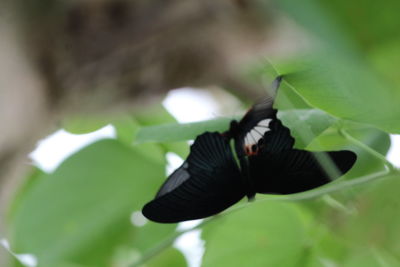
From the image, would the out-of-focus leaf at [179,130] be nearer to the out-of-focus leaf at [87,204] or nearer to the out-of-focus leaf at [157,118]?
the out-of-focus leaf at [157,118]

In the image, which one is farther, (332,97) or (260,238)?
(260,238)

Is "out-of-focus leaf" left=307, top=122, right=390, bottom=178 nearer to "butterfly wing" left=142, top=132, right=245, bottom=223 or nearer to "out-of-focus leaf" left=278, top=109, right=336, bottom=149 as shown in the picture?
"out-of-focus leaf" left=278, top=109, right=336, bottom=149

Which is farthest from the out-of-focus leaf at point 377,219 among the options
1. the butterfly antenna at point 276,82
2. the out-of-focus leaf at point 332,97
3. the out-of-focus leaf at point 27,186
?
the out-of-focus leaf at point 27,186

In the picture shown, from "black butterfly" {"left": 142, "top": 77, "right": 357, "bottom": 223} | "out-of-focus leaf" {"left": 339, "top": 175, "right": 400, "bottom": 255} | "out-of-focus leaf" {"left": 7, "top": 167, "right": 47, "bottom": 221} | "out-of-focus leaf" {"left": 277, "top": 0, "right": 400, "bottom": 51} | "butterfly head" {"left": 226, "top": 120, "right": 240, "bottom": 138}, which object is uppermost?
"out-of-focus leaf" {"left": 7, "top": 167, "right": 47, "bottom": 221}

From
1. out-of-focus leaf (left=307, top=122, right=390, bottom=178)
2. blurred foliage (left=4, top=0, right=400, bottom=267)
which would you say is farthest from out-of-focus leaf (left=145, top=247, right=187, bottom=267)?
out-of-focus leaf (left=307, top=122, right=390, bottom=178)

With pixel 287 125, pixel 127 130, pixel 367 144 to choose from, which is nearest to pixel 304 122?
pixel 287 125

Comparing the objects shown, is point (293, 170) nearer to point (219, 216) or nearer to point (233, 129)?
point (233, 129)

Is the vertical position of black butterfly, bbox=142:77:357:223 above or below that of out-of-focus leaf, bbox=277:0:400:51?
above
